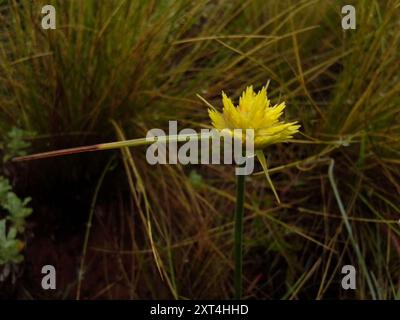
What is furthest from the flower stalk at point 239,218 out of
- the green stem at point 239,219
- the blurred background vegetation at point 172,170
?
the blurred background vegetation at point 172,170

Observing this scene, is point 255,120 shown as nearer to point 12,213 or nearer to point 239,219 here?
point 239,219

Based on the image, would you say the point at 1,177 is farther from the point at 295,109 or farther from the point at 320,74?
the point at 320,74

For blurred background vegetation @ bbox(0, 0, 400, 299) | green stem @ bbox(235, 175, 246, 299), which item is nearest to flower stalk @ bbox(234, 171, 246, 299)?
green stem @ bbox(235, 175, 246, 299)

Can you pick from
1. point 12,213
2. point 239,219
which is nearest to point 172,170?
point 12,213

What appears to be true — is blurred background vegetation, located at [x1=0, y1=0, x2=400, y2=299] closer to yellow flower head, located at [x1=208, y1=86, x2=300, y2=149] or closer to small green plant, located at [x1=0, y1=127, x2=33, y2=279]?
small green plant, located at [x1=0, y1=127, x2=33, y2=279]

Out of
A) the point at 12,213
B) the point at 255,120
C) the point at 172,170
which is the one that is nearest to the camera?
the point at 255,120

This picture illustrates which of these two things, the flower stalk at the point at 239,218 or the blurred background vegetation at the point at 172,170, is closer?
the flower stalk at the point at 239,218

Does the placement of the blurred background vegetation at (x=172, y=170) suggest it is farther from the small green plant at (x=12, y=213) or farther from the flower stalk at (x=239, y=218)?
the flower stalk at (x=239, y=218)
